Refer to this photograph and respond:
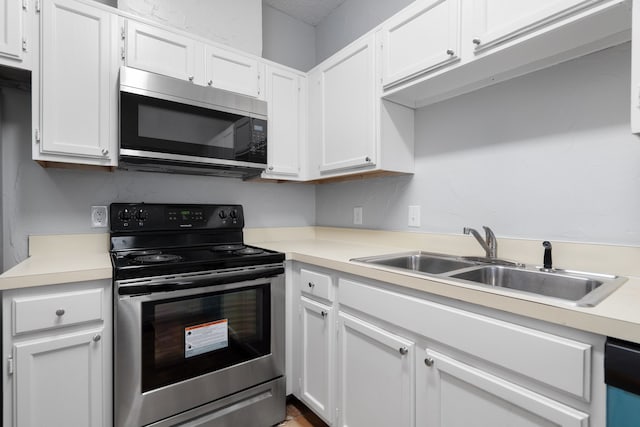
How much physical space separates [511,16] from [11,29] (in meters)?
2.04

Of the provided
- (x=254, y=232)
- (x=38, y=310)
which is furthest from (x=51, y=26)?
(x=254, y=232)

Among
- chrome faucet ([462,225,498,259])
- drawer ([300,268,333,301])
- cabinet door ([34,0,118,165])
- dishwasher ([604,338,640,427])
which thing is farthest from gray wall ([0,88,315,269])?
dishwasher ([604,338,640,427])

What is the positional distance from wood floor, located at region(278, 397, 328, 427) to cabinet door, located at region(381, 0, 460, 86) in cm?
188

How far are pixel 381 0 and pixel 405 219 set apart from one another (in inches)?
60.1

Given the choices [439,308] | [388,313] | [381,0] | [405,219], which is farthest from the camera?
[381,0]

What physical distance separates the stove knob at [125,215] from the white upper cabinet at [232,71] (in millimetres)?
876

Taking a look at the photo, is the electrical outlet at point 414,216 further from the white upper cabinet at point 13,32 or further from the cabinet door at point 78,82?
the white upper cabinet at point 13,32

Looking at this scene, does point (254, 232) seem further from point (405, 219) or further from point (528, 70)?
point (528, 70)

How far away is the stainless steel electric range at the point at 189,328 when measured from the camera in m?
1.27

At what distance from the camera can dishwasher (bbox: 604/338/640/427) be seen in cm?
65

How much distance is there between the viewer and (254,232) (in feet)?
7.56

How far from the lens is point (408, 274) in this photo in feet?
3.72

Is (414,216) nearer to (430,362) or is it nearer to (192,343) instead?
(430,362)

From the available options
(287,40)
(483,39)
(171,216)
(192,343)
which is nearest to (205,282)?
(192,343)
